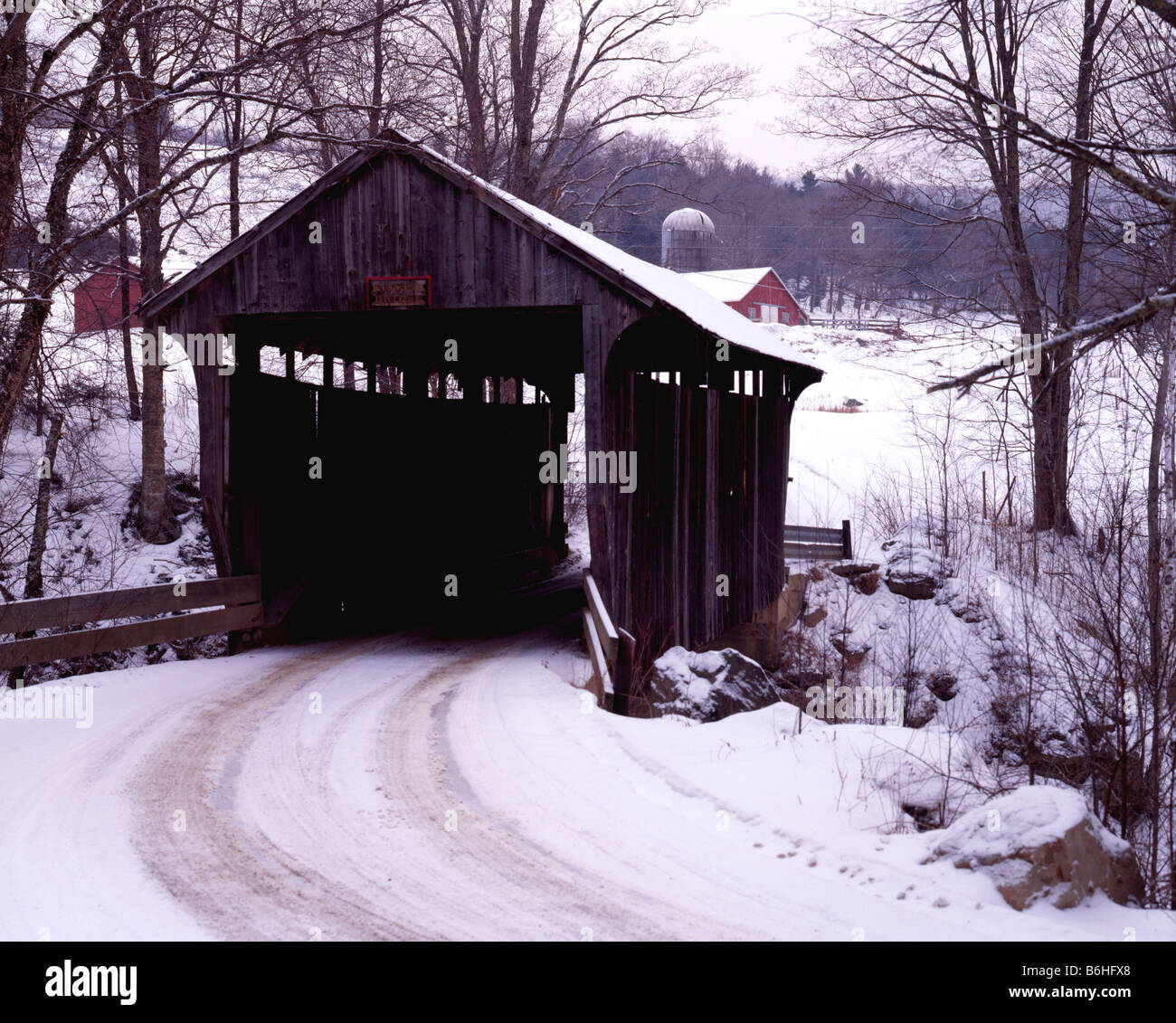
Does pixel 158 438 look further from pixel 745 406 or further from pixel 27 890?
pixel 27 890

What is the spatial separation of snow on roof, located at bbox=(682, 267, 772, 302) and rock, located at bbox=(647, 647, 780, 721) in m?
41.0

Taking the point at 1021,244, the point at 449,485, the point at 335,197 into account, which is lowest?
the point at 449,485

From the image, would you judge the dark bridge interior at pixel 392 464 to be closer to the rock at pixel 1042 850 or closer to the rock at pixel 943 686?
the rock at pixel 943 686

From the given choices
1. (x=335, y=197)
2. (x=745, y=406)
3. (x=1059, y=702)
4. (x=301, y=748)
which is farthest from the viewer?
(x=745, y=406)

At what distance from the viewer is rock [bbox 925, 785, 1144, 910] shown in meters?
4.26

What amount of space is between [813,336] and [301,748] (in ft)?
160

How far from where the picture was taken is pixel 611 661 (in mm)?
8094

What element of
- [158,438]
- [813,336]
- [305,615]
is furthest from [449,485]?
[813,336]

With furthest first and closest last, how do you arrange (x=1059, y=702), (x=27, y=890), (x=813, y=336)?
1. (x=813, y=336)
2. (x=1059, y=702)
3. (x=27, y=890)

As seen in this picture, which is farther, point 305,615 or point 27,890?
point 305,615

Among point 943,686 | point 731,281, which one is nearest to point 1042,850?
point 943,686

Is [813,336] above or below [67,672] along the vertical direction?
above
